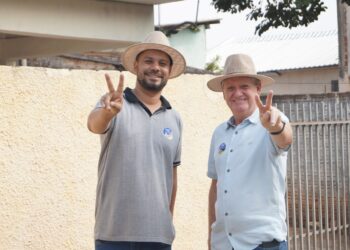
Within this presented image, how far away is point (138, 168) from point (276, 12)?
8325 mm

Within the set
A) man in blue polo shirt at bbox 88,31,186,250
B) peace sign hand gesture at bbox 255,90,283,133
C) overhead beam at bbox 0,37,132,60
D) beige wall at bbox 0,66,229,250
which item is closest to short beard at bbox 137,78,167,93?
man in blue polo shirt at bbox 88,31,186,250

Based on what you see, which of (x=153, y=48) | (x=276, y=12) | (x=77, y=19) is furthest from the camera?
(x=276, y=12)

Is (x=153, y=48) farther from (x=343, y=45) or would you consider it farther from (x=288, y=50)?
(x=288, y=50)

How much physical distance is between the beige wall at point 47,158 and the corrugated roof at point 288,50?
16.3 meters

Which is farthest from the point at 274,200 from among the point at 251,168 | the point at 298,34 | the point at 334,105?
the point at 298,34

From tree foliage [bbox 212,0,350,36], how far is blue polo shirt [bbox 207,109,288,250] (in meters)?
7.64

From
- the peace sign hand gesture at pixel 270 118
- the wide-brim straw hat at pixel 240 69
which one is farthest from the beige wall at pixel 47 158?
the peace sign hand gesture at pixel 270 118

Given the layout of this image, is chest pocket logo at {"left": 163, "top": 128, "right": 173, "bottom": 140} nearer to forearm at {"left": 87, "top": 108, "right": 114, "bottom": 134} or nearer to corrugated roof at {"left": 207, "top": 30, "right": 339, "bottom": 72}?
forearm at {"left": 87, "top": 108, "right": 114, "bottom": 134}

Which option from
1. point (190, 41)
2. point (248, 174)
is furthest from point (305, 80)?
point (248, 174)

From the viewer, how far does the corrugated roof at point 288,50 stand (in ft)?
73.2

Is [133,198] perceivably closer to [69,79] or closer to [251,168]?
[251,168]

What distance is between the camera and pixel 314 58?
73.7 ft

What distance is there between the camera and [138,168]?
3688 mm

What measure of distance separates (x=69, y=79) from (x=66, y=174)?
66cm
